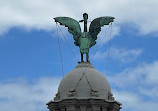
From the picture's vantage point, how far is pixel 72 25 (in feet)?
157

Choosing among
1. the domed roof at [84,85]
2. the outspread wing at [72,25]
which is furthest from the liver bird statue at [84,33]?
→ the domed roof at [84,85]

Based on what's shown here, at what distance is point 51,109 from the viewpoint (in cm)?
4481

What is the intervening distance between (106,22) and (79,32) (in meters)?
3.06

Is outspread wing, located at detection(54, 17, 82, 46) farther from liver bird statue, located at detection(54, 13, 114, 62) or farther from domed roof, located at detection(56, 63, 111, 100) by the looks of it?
domed roof, located at detection(56, 63, 111, 100)

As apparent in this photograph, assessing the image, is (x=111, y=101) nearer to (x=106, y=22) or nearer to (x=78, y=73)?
(x=78, y=73)

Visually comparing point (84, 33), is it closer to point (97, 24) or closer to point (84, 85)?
point (97, 24)

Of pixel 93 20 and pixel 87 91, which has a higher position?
pixel 93 20

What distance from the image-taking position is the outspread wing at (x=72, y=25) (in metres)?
47.8

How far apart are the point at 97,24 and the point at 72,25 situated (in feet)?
8.76

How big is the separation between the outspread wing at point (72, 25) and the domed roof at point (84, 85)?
3912mm

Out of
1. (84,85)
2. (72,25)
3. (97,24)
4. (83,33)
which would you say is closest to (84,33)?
(83,33)

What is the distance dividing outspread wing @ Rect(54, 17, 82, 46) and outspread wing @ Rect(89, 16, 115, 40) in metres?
1.35

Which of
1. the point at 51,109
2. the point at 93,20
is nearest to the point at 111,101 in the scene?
the point at 51,109

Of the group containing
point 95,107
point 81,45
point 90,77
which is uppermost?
point 81,45
